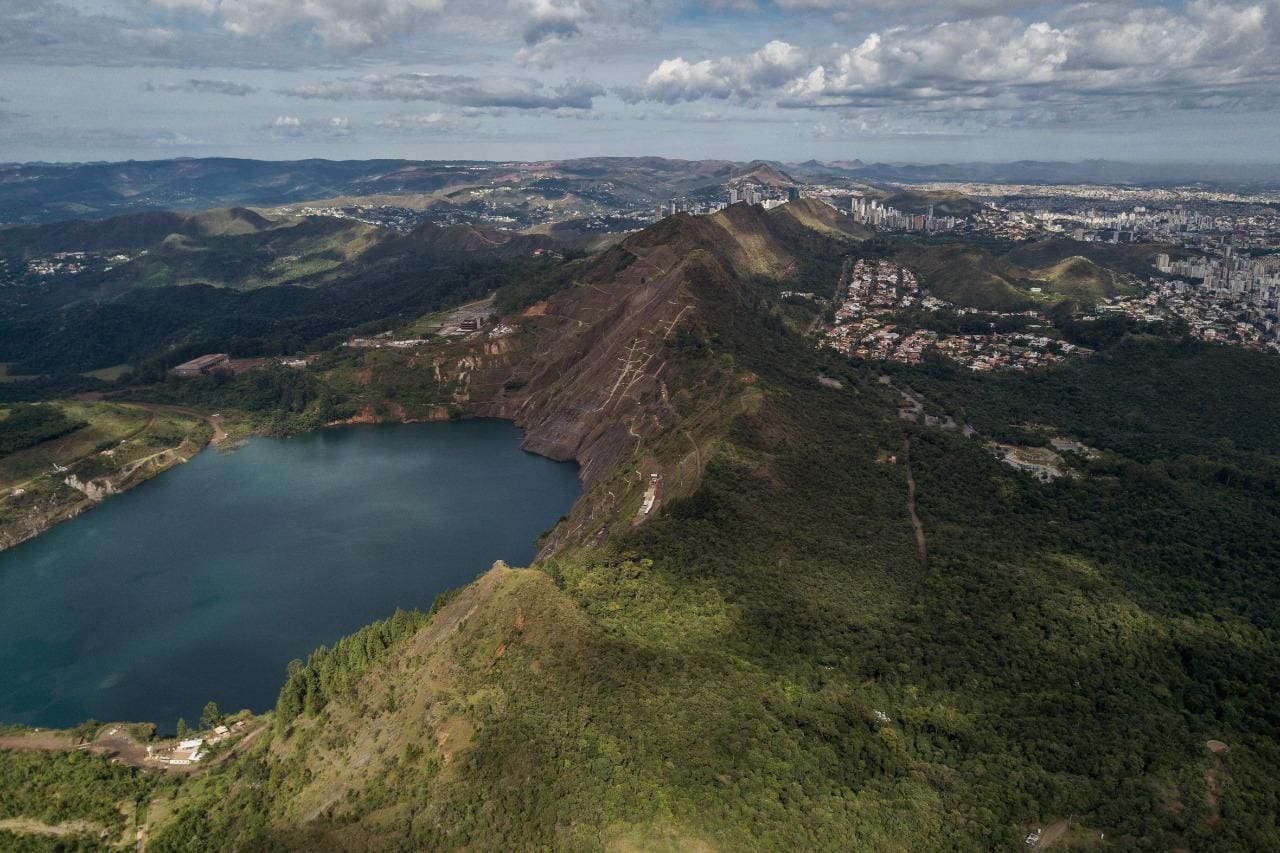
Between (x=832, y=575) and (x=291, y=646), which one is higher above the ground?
(x=832, y=575)

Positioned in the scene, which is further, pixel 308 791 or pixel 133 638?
pixel 133 638

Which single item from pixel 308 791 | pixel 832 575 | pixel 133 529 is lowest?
pixel 133 529

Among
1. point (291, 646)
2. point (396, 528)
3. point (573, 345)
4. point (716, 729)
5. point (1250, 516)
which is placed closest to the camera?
point (716, 729)

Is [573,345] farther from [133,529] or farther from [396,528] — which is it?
[133,529]

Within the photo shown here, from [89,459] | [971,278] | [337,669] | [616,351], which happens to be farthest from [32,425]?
[971,278]

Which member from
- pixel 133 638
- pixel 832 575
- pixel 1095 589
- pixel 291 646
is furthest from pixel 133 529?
pixel 1095 589

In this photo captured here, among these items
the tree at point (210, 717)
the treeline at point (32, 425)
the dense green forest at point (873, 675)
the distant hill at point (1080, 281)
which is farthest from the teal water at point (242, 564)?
the distant hill at point (1080, 281)
